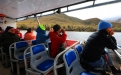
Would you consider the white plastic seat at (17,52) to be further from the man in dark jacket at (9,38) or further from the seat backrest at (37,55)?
the seat backrest at (37,55)

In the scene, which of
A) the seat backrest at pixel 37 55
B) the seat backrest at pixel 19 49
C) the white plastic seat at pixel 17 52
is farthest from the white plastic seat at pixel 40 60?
the seat backrest at pixel 19 49

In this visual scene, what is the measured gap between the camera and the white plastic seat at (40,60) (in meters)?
1.43

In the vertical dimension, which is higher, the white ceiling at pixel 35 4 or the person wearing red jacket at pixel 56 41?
the white ceiling at pixel 35 4

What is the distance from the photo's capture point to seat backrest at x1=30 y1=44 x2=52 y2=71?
1.47m

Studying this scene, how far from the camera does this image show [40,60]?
165 cm

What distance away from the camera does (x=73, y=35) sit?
295cm

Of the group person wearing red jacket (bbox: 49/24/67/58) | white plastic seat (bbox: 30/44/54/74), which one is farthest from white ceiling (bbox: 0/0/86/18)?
white plastic seat (bbox: 30/44/54/74)

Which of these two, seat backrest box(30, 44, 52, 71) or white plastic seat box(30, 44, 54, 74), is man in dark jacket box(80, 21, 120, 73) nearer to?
white plastic seat box(30, 44, 54, 74)

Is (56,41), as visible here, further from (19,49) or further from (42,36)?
(19,49)

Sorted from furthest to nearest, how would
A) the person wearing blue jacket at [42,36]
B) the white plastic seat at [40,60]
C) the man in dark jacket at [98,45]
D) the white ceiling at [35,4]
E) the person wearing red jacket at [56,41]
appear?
1. the white ceiling at [35,4]
2. the person wearing blue jacket at [42,36]
3. the person wearing red jacket at [56,41]
4. the white plastic seat at [40,60]
5. the man in dark jacket at [98,45]

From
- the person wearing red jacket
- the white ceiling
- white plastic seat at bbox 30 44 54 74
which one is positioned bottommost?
white plastic seat at bbox 30 44 54 74

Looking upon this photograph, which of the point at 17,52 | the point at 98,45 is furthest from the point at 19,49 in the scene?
the point at 98,45

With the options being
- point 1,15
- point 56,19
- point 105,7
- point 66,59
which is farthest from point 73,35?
point 1,15

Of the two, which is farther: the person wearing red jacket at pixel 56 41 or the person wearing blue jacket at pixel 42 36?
the person wearing blue jacket at pixel 42 36
